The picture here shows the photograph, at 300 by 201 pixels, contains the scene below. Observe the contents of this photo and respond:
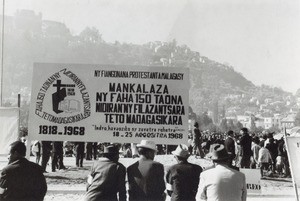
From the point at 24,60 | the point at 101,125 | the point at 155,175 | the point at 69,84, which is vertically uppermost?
the point at 24,60

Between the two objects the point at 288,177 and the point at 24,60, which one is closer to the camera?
the point at 288,177

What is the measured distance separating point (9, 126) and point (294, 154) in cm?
592

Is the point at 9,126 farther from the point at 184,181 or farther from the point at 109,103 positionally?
the point at 184,181

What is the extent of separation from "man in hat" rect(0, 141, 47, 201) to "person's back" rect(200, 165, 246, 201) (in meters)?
1.96

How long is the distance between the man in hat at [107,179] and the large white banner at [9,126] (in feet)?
14.3

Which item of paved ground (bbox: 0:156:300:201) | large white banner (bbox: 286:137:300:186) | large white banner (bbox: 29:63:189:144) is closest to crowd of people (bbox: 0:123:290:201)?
large white banner (bbox: 29:63:189:144)

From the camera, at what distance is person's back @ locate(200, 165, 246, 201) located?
4836mm

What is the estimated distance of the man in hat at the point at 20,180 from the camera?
5188mm

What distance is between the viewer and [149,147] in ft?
19.3

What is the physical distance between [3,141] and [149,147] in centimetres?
488

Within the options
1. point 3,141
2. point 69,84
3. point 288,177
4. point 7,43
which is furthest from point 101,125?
point 7,43

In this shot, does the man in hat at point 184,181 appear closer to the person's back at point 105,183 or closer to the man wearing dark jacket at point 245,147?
the person's back at point 105,183

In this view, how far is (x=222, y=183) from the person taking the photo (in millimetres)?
4844

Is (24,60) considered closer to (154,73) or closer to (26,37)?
(26,37)
